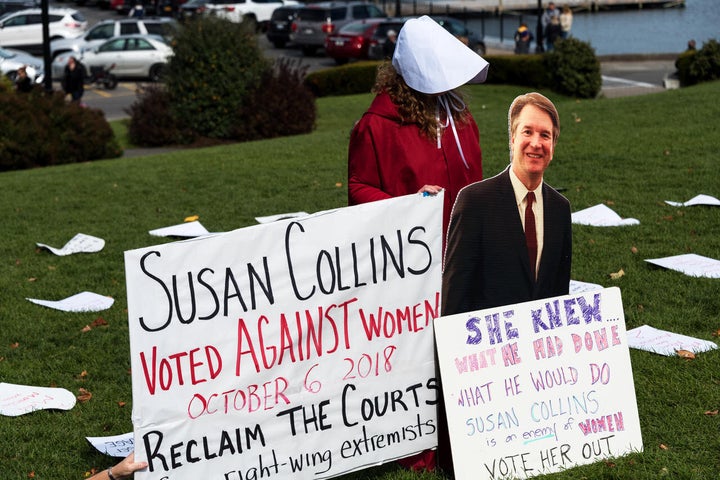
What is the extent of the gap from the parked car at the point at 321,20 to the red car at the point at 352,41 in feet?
9.86

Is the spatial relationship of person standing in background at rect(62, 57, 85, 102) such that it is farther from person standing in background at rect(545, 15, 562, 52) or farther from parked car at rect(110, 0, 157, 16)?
parked car at rect(110, 0, 157, 16)

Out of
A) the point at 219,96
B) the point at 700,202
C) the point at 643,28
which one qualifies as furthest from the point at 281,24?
the point at 700,202

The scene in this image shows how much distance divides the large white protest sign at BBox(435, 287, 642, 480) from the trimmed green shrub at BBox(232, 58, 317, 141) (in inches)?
557

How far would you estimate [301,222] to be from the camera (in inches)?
158

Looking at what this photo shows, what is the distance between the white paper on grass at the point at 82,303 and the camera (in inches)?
289

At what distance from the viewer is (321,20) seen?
36.3 meters

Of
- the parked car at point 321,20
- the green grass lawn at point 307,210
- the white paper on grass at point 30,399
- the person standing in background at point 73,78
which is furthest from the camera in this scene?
the parked car at point 321,20

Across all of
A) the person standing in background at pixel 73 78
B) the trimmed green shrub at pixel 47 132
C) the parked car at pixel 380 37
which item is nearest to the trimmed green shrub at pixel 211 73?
the trimmed green shrub at pixel 47 132

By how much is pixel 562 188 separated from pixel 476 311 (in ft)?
21.1

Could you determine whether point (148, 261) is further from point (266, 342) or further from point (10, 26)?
point (10, 26)

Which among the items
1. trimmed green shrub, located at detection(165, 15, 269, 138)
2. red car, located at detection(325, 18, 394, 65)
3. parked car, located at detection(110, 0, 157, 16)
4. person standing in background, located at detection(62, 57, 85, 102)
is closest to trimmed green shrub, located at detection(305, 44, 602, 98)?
trimmed green shrub, located at detection(165, 15, 269, 138)

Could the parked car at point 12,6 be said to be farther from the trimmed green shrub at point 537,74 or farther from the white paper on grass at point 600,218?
the white paper on grass at point 600,218

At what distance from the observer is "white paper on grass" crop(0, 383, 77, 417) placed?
18.0ft

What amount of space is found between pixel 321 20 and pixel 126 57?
7.60 metres
